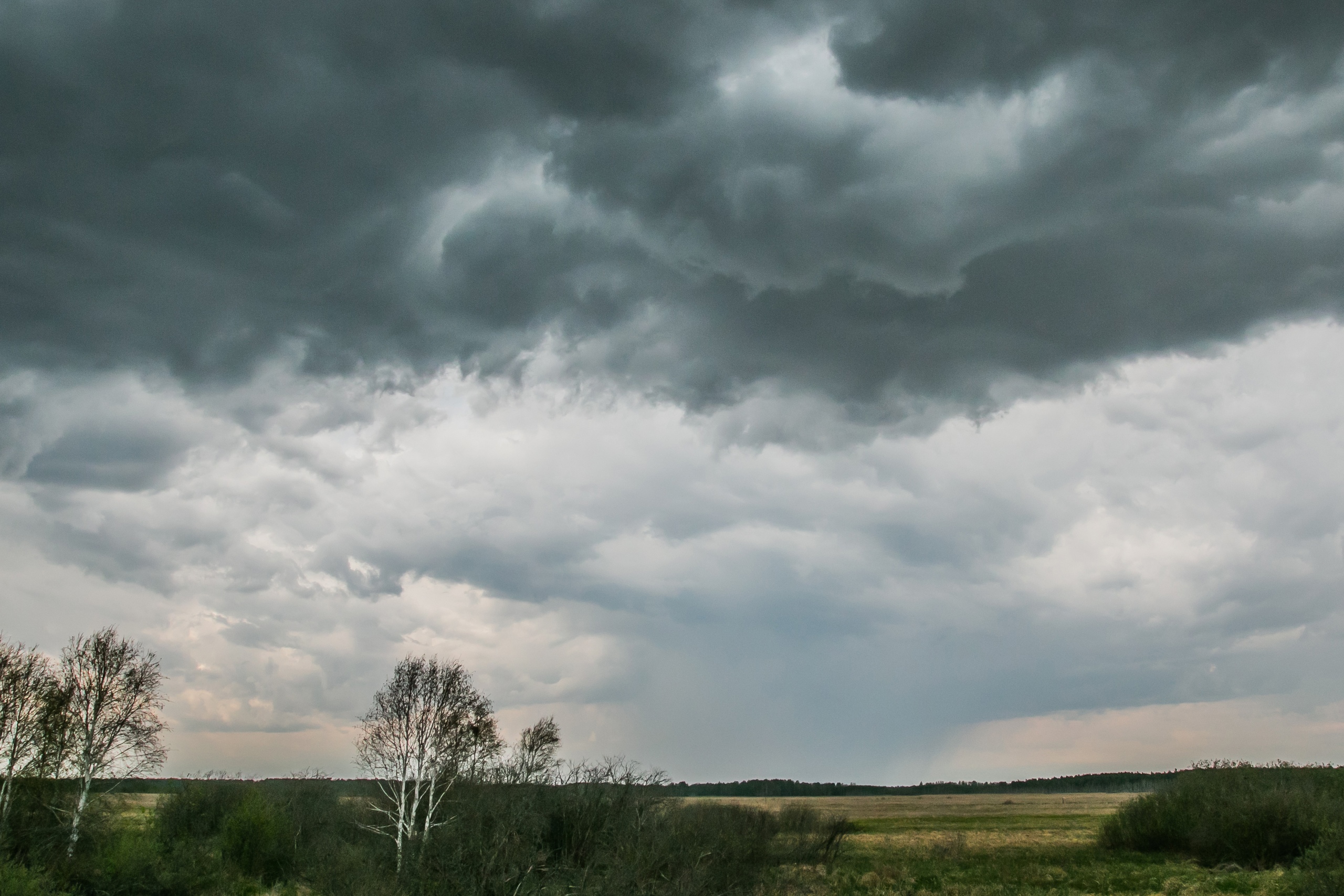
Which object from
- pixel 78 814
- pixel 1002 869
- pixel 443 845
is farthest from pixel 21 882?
pixel 1002 869

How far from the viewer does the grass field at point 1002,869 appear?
43812mm

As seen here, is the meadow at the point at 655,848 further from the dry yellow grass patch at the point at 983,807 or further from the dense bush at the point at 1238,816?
the dry yellow grass patch at the point at 983,807

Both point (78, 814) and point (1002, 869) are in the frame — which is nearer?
point (78, 814)

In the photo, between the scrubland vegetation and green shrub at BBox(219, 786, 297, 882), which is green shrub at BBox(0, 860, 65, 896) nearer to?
the scrubland vegetation

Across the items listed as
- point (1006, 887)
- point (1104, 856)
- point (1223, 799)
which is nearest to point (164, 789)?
point (1006, 887)

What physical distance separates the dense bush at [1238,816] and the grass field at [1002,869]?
233 centimetres

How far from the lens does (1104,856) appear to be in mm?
59906

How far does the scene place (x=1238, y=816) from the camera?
5212 centimetres

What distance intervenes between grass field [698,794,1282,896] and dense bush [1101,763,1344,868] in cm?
233

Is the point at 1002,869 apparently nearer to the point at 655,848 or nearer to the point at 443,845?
the point at 655,848

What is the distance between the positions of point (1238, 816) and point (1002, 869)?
14559 mm

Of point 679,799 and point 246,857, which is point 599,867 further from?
point 246,857

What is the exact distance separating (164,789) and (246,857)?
19.0 m

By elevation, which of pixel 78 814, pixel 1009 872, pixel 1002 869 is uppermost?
pixel 78 814
